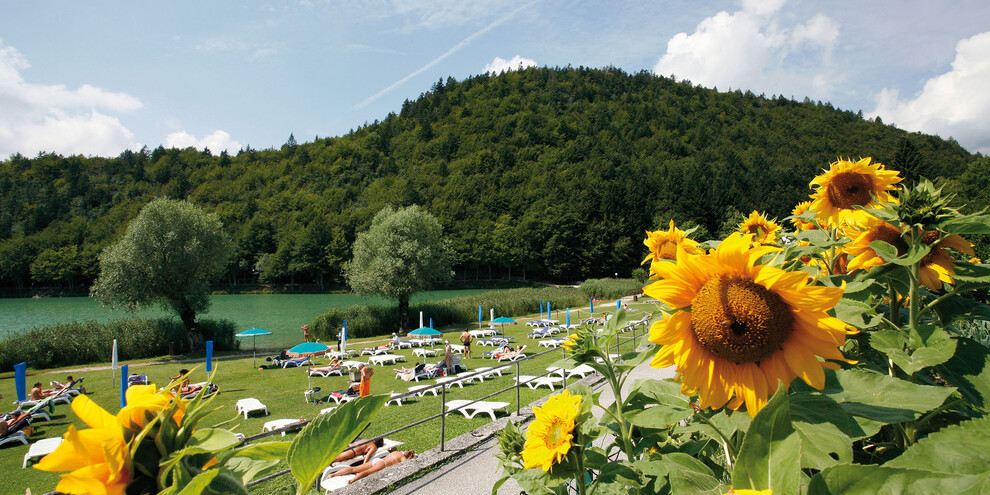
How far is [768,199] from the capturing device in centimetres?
6831

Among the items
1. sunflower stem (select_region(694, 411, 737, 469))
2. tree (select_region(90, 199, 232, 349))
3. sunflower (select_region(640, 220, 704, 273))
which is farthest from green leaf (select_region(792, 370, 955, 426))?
tree (select_region(90, 199, 232, 349))

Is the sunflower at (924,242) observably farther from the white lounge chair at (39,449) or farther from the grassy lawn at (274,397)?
the white lounge chair at (39,449)

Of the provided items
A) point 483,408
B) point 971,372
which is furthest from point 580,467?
point 483,408

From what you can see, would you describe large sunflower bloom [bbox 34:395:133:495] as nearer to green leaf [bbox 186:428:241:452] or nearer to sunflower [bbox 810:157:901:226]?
green leaf [bbox 186:428:241:452]

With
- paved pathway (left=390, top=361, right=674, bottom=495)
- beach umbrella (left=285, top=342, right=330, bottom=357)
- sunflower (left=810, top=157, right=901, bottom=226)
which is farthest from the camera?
beach umbrella (left=285, top=342, right=330, bottom=357)

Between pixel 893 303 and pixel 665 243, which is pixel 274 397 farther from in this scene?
pixel 893 303

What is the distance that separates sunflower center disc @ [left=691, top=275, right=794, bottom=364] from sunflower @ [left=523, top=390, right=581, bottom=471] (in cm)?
57

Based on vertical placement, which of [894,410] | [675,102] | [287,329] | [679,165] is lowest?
[287,329]

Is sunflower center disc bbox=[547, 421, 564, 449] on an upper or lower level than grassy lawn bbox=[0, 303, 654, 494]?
upper

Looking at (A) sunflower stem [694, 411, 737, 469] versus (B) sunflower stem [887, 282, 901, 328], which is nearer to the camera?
(A) sunflower stem [694, 411, 737, 469]

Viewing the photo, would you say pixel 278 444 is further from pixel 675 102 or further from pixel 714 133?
pixel 675 102

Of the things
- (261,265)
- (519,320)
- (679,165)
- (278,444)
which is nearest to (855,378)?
(278,444)

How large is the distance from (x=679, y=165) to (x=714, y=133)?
84.1 ft

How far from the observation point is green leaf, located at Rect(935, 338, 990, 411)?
0.91 m
